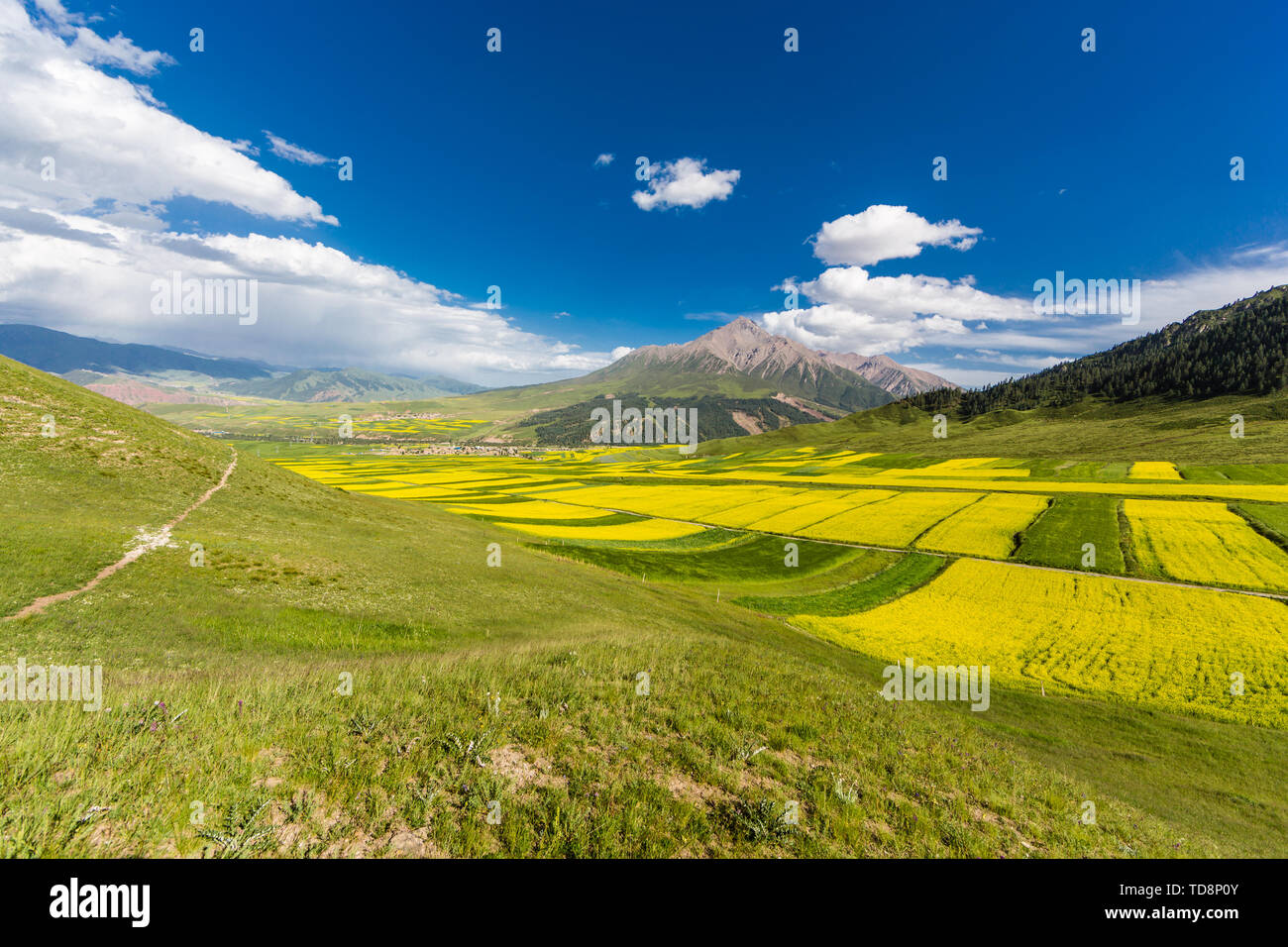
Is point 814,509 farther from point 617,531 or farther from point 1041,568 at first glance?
point 617,531

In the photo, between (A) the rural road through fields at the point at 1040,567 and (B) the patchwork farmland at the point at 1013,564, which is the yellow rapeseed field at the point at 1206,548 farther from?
(A) the rural road through fields at the point at 1040,567

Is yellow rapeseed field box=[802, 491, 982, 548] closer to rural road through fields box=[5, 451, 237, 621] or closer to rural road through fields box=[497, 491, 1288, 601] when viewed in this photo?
rural road through fields box=[497, 491, 1288, 601]

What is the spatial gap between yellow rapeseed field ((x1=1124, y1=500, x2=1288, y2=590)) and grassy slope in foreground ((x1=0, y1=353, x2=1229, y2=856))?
40.0 meters

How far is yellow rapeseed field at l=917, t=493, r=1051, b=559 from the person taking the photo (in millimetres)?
47844

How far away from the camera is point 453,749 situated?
24.5ft

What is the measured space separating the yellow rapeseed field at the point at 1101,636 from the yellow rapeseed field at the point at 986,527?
8.78 meters

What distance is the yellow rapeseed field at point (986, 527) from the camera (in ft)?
157

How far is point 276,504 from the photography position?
108 ft

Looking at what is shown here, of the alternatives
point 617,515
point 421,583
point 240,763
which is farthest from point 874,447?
point 240,763

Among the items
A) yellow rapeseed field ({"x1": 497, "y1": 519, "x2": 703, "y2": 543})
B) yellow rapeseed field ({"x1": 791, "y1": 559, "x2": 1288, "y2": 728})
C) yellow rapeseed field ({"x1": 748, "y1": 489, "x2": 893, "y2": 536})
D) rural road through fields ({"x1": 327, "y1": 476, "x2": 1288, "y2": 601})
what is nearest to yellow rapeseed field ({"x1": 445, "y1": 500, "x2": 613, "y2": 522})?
yellow rapeseed field ({"x1": 497, "y1": 519, "x2": 703, "y2": 543})

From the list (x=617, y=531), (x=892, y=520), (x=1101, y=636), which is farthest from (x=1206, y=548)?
(x=617, y=531)

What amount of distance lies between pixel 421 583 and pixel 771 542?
40.7 m

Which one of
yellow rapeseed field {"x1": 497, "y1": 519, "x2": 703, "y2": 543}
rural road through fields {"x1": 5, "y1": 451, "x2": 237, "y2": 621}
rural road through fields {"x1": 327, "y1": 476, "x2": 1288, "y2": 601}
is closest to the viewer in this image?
rural road through fields {"x1": 5, "y1": 451, "x2": 237, "y2": 621}

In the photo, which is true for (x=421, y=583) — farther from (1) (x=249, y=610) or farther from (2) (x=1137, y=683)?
(2) (x=1137, y=683)
